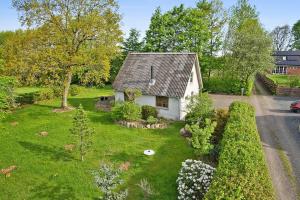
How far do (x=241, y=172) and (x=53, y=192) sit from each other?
10555 mm

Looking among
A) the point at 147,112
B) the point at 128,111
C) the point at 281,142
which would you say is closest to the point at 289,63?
the point at 281,142

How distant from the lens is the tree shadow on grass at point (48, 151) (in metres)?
20.4

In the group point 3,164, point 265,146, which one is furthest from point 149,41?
point 3,164

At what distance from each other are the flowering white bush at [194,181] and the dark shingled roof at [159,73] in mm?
13295

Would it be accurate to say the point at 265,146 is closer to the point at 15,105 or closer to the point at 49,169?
the point at 49,169

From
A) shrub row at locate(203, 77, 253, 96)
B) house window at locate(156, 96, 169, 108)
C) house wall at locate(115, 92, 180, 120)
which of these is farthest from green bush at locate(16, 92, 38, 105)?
shrub row at locate(203, 77, 253, 96)

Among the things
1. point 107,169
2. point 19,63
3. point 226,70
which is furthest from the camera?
point 226,70

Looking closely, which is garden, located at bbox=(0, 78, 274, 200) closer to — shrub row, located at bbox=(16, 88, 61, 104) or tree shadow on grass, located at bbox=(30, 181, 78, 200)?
tree shadow on grass, located at bbox=(30, 181, 78, 200)

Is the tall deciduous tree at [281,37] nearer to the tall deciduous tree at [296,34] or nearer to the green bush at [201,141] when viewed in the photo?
the tall deciduous tree at [296,34]

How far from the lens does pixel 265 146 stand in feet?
74.8

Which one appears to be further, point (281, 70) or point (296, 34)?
point (296, 34)

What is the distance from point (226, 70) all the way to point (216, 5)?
1260 centimetres

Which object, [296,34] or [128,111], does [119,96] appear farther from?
[296,34]

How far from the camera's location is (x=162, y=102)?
30391mm
